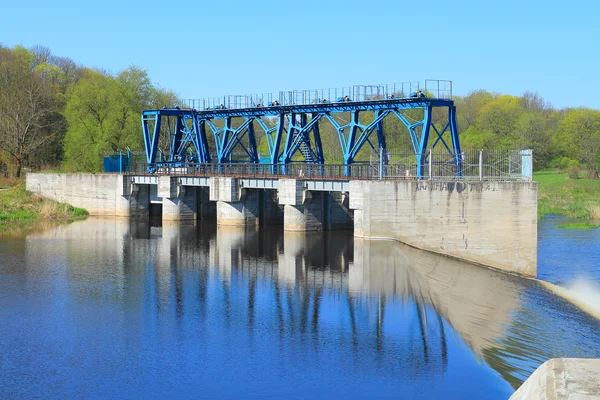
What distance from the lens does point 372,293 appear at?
101 feet

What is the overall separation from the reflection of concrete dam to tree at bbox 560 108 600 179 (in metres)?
51.5

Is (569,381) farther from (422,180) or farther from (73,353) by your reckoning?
(422,180)

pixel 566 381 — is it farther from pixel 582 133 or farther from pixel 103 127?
pixel 582 133

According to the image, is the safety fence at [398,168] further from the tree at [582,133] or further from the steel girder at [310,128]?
the tree at [582,133]

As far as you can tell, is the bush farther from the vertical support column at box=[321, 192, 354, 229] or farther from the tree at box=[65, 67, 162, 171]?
the tree at box=[65, 67, 162, 171]

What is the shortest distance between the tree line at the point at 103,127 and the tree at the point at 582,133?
0.12m

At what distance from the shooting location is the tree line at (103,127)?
248ft

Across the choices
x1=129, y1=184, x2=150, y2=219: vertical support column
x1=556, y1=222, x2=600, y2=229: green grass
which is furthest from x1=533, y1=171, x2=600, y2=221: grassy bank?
x1=129, y1=184, x2=150, y2=219: vertical support column

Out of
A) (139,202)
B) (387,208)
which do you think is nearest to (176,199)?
(139,202)

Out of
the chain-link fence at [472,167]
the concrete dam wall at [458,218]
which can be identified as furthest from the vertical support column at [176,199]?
the concrete dam wall at [458,218]

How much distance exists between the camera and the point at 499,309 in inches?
1077

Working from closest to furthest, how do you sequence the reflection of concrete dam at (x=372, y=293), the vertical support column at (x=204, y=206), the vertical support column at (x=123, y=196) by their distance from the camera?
the reflection of concrete dam at (x=372, y=293), the vertical support column at (x=204, y=206), the vertical support column at (x=123, y=196)

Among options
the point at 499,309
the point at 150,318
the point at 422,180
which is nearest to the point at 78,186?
the point at 422,180

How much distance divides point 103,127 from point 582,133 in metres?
60.4
